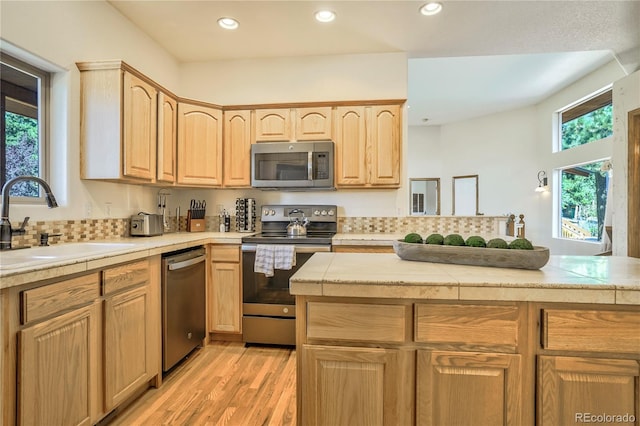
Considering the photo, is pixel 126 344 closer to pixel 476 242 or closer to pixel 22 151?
pixel 22 151

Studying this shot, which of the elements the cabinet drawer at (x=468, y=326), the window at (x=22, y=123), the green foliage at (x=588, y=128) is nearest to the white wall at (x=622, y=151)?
the green foliage at (x=588, y=128)

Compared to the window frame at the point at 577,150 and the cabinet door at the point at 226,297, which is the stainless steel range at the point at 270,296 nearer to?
the cabinet door at the point at 226,297

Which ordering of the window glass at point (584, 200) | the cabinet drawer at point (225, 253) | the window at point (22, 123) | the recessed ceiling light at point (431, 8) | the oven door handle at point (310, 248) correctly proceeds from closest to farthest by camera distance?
the window at point (22, 123)
the recessed ceiling light at point (431, 8)
the oven door handle at point (310, 248)
the cabinet drawer at point (225, 253)
the window glass at point (584, 200)

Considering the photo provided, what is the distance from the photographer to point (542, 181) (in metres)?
6.31

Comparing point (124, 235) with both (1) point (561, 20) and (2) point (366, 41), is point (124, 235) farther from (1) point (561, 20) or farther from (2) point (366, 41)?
(1) point (561, 20)

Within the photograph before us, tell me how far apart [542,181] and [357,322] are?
6.72 meters

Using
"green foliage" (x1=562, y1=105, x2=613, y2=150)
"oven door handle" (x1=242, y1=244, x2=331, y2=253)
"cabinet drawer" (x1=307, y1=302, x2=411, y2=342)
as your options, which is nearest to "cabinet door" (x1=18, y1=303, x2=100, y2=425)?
"cabinet drawer" (x1=307, y1=302, x2=411, y2=342)

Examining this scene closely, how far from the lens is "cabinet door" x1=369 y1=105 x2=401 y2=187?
3008 millimetres

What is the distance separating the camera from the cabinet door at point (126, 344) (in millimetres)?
1680

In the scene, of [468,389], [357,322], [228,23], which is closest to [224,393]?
[357,322]

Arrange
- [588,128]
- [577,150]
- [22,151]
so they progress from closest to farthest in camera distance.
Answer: [22,151] → [588,128] → [577,150]

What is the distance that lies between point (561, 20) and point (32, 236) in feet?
13.3

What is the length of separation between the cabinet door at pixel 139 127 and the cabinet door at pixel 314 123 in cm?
Answer: 123

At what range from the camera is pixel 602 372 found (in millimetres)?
1074
